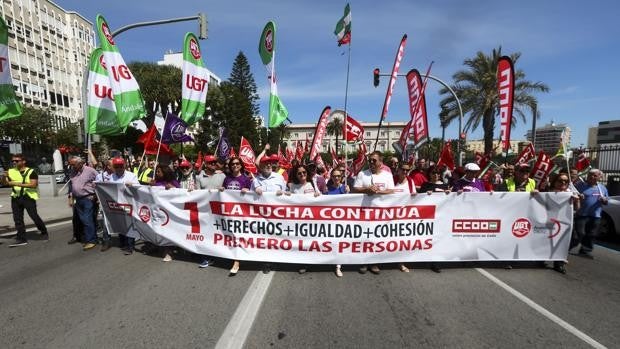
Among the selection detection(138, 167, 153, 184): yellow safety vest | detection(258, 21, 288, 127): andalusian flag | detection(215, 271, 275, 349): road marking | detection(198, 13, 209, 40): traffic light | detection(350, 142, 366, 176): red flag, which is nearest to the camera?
detection(215, 271, 275, 349): road marking

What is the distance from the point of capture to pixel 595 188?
6.27m

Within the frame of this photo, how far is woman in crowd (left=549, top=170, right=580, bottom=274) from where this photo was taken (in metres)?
5.18

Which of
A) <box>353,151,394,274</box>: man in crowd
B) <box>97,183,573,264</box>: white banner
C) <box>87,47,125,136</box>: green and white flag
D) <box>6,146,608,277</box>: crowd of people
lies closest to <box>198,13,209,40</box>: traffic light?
<box>87,47,125,136</box>: green and white flag

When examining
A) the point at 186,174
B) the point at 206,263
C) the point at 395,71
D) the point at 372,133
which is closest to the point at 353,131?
the point at 395,71

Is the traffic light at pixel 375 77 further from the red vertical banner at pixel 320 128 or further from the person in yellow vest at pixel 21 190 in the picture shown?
the person in yellow vest at pixel 21 190

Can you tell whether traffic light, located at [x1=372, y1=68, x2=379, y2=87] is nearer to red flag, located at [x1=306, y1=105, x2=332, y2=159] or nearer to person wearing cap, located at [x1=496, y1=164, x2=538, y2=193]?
red flag, located at [x1=306, y1=105, x2=332, y2=159]

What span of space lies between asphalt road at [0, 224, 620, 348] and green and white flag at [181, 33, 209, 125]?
3447mm

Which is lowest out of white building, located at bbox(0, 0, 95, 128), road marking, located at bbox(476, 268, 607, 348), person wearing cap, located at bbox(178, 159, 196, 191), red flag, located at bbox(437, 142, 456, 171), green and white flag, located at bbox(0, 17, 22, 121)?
road marking, located at bbox(476, 268, 607, 348)

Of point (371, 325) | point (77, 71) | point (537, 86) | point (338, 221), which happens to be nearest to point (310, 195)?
point (338, 221)

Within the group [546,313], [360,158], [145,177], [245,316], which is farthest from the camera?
[360,158]

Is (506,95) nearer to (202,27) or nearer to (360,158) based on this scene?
(360,158)

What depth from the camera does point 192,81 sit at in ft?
24.7

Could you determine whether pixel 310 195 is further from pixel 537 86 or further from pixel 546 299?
pixel 537 86

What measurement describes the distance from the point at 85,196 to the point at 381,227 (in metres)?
5.46
